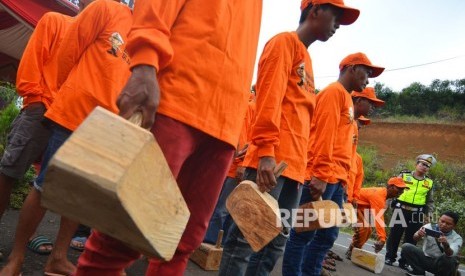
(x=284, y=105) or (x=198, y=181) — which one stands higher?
(x=284, y=105)

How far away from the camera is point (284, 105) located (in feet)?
7.63

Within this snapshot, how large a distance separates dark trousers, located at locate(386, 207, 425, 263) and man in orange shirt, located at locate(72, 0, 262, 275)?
681 cm

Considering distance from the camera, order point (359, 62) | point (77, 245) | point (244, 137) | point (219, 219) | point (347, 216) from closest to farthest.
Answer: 1. point (77, 245)
2. point (347, 216)
3. point (359, 62)
4. point (219, 219)
5. point (244, 137)

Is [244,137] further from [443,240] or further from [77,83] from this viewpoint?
[443,240]

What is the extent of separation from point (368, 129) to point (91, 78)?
34.4 m

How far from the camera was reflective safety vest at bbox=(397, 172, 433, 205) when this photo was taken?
760 cm

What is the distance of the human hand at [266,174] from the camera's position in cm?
200

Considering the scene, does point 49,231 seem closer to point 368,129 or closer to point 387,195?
point 387,195

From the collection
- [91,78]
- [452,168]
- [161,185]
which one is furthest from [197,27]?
[452,168]

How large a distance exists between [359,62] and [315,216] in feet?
5.40

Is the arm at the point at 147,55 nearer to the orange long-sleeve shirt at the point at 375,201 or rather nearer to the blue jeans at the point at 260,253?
the blue jeans at the point at 260,253

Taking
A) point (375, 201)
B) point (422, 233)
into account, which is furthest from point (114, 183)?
point (422, 233)

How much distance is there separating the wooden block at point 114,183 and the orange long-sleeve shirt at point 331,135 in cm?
205

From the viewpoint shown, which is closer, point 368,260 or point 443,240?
point 368,260
